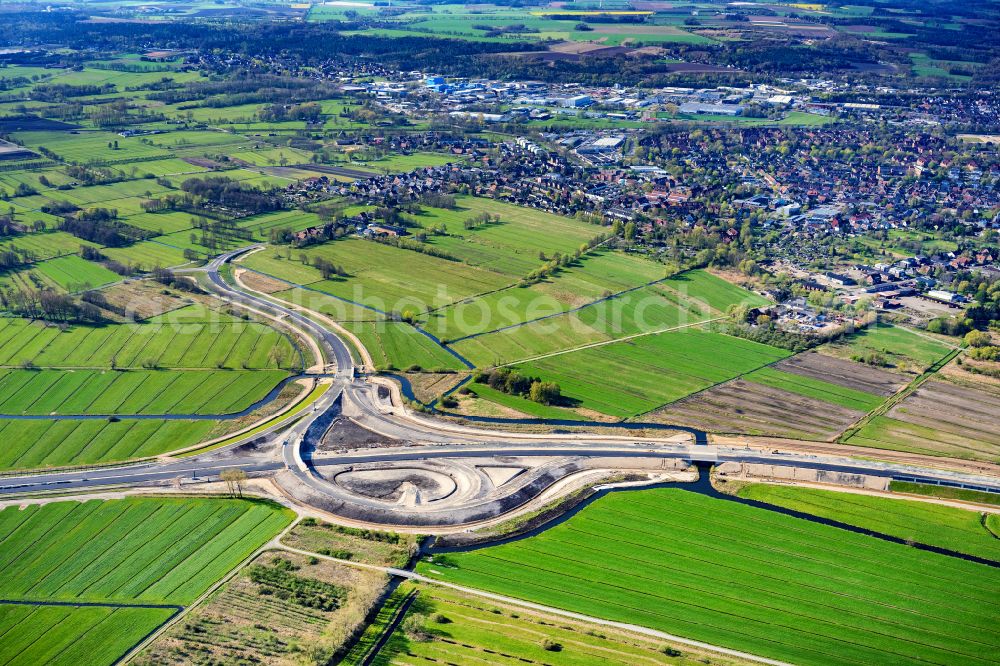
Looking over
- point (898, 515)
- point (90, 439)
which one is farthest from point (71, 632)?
point (898, 515)

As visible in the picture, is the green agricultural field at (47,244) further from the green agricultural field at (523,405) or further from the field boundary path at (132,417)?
the green agricultural field at (523,405)

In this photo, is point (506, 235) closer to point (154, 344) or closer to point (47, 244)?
point (154, 344)

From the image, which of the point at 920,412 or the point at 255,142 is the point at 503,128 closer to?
the point at 255,142

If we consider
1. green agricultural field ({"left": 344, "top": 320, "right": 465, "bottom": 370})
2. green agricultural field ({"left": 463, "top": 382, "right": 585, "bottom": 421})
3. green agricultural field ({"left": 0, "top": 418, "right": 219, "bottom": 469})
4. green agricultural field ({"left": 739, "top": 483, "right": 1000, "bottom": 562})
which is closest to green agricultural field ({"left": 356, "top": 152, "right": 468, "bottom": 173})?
green agricultural field ({"left": 344, "top": 320, "right": 465, "bottom": 370})

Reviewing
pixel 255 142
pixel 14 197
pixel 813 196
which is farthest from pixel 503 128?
pixel 14 197

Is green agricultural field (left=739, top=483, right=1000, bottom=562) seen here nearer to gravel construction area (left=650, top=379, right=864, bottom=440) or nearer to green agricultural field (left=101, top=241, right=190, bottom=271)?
gravel construction area (left=650, top=379, right=864, bottom=440)

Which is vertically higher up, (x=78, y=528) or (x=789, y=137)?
(x=789, y=137)
